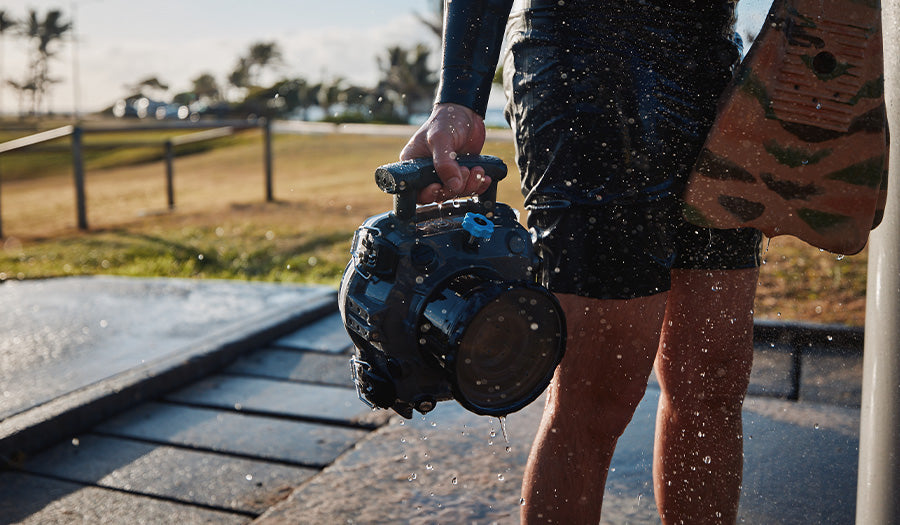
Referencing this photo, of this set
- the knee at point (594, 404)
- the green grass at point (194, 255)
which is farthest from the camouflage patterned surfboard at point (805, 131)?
the green grass at point (194, 255)

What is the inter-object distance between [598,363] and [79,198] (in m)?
8.74

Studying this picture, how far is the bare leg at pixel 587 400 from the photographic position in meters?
1.33

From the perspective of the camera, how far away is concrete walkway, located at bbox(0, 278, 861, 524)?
83.6 inches

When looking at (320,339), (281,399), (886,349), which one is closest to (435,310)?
(886,349)

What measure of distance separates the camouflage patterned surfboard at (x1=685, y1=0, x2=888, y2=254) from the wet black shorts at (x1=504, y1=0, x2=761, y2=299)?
0.07 meters

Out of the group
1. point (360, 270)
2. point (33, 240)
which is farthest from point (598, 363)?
point (33, 240)

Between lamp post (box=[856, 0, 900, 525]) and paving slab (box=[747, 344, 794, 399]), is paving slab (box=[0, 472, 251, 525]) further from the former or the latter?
paving slab (box=[747, 344, 794, 399])

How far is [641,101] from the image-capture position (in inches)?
51.6

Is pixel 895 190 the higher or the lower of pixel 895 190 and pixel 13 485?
the higher

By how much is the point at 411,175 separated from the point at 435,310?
21cm

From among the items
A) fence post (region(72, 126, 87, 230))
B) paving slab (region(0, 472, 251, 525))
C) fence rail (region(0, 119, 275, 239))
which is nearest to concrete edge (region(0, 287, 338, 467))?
paving slab (region(0, 472, 251, 525))

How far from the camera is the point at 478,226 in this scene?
48.9 inches

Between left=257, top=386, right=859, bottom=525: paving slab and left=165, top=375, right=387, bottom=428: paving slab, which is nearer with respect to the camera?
left=257, top=386, right=859, bottom=525: paving slab

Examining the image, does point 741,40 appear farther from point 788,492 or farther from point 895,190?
point 788,492
